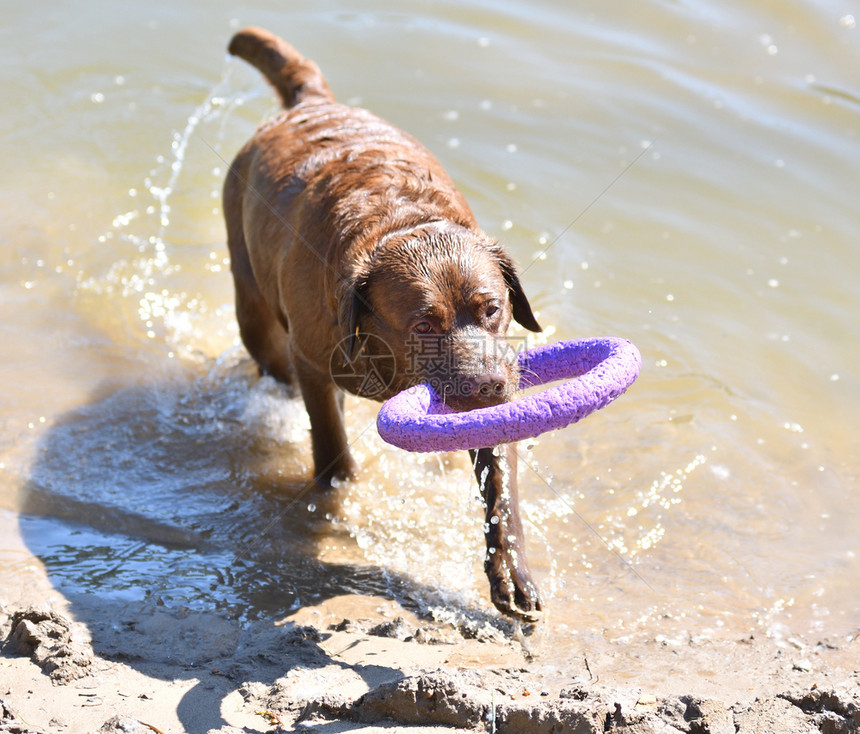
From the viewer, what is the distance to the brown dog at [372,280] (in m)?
3.89

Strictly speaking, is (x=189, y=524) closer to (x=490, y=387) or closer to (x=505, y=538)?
A: (x=505, y=538)

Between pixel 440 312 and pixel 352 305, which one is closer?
pixel 440 312

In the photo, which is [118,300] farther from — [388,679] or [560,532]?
[388,679]

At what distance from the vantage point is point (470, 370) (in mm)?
3727

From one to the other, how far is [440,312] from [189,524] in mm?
1941

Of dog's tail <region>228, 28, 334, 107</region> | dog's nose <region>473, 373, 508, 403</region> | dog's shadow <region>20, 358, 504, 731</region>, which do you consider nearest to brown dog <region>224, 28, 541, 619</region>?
dog's nose <region>473, 373, 508, 403</region>

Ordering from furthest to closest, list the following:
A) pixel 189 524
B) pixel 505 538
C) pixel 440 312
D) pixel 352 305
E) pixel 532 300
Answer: pixel 532 300 → pixel 189 524 → pixel 505 538 → pixel 352 305 → pixel 440 312

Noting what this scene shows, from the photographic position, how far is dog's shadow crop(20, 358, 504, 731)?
12.8ft

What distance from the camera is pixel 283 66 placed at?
6.54 m

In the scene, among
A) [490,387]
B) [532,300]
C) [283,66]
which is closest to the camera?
[490,387]

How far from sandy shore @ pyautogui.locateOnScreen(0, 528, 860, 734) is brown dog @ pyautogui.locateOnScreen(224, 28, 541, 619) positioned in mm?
557

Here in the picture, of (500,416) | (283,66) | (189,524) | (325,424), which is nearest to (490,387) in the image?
(500,416)

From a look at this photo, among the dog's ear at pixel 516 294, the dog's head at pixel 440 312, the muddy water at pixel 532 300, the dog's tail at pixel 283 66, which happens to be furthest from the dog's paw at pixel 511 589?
the dog's tail at pixel 283 66

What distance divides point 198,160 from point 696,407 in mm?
5134
